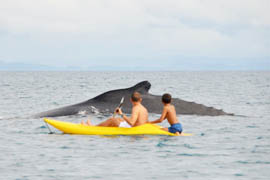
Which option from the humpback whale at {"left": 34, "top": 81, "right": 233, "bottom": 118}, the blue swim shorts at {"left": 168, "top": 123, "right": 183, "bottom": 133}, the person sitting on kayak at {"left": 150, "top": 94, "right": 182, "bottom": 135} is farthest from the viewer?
the humpback whale at {"left": 34, "top": 81, "right": 233, "bottom": 118}

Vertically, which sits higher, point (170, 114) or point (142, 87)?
point (142, 87)

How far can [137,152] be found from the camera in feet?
39.8

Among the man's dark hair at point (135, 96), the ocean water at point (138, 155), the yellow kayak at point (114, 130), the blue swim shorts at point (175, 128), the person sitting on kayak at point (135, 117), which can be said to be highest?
the man's dark hair at point (135, 96)

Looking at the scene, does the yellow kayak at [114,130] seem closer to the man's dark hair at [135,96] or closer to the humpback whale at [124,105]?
the man's dark hair at [135,96]

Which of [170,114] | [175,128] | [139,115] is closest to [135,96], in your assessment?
[139,115]

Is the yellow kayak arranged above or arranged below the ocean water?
above

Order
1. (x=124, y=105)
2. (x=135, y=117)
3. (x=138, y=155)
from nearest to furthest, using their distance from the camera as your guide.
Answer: (x=138, y=155) < (x=135, y=117) < (x=124, y=105)

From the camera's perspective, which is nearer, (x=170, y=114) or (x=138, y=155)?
(x=138, y=155)

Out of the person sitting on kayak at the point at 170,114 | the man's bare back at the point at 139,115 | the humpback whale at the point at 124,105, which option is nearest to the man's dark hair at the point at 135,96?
the man's bare back at the point at 139,115

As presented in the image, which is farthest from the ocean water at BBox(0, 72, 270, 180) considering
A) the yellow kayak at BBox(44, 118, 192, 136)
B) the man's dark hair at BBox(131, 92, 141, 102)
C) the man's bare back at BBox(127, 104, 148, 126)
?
the man's dark hair at BBox(131, 92, 141, 102)

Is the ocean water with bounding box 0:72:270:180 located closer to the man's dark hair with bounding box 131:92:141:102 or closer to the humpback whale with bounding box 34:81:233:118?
the man's dark hair with bounding box 131:92:141:102

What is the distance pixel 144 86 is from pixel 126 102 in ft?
2.88

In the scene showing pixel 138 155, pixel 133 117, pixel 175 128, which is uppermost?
pixel 133 117

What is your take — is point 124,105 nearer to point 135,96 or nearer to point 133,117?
point 133,117
